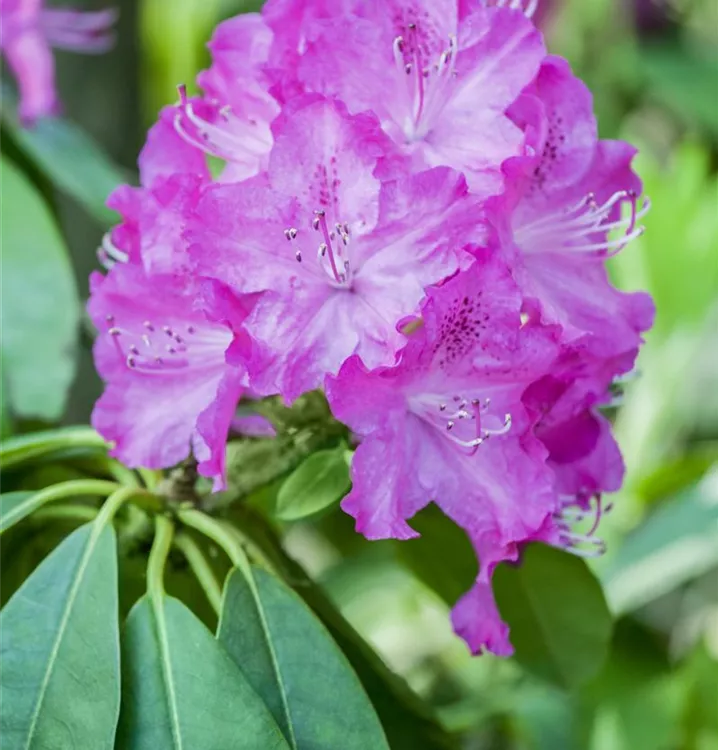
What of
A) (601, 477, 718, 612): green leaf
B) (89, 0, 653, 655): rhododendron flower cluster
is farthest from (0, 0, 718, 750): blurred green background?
(89, 0, 653, 655): rhododendron flower cluster

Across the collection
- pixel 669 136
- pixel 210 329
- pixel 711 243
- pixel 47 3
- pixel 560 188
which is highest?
pixel 560 188

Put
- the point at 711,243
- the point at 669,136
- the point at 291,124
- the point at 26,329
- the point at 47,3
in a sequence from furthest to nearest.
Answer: the point at 669,136 < the point at 711,243 < the point at 47,3 < the point at 26,329 < the point at 291,124

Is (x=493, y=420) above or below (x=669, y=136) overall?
above

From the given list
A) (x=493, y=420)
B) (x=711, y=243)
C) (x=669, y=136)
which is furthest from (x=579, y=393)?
(x=669, y=136)

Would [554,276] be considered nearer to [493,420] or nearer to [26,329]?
[493,420]

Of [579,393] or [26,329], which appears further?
[26,329]

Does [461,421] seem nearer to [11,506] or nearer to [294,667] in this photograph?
[294,667]
